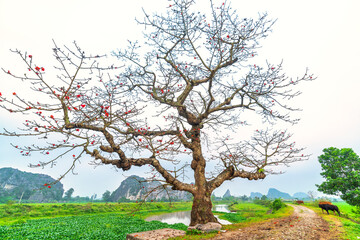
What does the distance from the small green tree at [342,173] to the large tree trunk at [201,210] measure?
18.7 metres

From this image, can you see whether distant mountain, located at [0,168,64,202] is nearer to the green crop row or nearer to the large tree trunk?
the green crop row

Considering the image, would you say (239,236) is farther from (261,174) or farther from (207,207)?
(261,174)

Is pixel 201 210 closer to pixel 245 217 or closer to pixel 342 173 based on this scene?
pixel 342 173

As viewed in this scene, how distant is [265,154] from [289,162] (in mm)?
1251

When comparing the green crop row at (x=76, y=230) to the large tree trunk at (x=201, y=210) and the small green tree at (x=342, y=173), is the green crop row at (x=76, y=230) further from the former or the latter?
the small green tree at (x=342, y=173)

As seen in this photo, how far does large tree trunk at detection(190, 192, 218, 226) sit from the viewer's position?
328 inches

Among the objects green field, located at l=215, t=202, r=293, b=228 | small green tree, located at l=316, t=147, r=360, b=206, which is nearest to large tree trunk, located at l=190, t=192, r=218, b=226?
green field, located at l=215, t=202, r=293, b=228

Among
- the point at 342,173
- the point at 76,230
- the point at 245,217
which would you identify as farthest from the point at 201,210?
the point at 245,217

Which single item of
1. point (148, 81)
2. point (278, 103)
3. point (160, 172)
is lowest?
point (160, 172)

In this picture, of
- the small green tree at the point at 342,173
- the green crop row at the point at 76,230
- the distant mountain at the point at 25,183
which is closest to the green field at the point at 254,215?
the small green tree at the point at 342,173

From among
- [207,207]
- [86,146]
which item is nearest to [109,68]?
[86,146]

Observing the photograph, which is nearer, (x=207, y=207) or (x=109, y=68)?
(x=109, y=68)

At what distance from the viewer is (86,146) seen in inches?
219

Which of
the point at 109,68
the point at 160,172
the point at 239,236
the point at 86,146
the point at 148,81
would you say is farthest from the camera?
the point at 148,81
